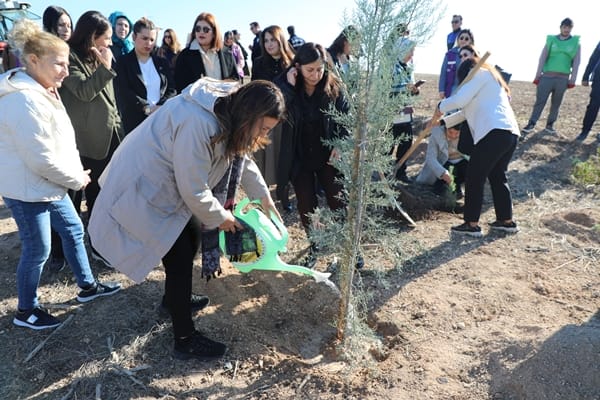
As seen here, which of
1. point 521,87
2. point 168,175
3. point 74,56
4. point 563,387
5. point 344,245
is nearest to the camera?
point 168,175

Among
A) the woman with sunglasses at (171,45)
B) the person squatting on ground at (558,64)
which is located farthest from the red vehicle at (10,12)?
the person squatting on ground at (558,64)

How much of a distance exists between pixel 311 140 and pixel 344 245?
1133mm

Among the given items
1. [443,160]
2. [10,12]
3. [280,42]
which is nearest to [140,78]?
[280,42]

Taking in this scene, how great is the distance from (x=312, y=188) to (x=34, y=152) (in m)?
1.92

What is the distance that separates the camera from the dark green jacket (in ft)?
10.2

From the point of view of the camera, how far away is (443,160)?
5.27 meters

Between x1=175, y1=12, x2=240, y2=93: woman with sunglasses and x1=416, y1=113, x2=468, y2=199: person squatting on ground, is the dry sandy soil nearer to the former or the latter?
x1=416, y1=113, x2=468, y2=199: person squatting on ground

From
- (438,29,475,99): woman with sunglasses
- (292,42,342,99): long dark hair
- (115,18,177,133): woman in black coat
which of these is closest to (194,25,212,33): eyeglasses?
(115,18,177,133): woman in black coat

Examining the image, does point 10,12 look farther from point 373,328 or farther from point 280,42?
point 373,328

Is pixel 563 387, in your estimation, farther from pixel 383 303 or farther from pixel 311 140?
pixel 311 140

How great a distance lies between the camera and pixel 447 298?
126 inches

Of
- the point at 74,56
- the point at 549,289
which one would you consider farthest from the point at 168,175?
the point at 549,289

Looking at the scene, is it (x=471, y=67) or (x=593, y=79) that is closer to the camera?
(x=471, y=67)

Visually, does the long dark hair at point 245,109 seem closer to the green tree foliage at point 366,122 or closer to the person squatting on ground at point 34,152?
the green tree foliage at point 366,122
